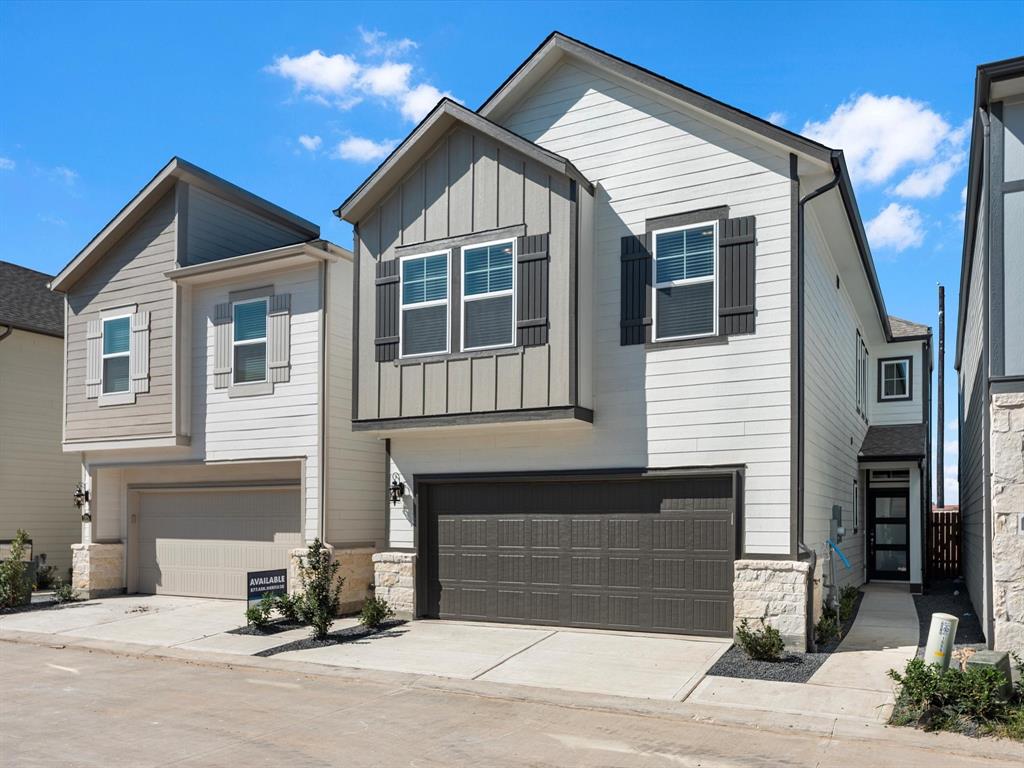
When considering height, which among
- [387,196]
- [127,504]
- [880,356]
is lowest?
[127,504]

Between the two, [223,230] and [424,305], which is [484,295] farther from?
[223,230]

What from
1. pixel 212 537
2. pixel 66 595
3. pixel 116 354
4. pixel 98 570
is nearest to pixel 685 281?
pixel 212 537

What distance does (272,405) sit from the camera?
15211 mm

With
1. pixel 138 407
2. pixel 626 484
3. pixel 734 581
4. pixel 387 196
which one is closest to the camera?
pixel 734 581

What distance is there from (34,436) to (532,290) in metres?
13.8

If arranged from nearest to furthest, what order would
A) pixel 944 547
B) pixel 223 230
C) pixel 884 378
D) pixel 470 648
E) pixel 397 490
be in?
pixel 470 648
pixel 397 490
pixel 223 230
pixel 944 547
pixel 884 378

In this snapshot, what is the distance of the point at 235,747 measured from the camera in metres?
7.37

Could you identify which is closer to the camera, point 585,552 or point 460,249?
point 585,552

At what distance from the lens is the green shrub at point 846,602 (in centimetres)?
1280

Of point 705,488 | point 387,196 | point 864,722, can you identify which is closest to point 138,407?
point 387,196

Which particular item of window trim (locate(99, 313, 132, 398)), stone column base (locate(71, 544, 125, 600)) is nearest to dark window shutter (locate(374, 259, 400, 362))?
window trim (locate(99, 313, 132, 398))

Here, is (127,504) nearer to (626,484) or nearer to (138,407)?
(138,407)

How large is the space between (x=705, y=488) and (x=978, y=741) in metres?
4.73

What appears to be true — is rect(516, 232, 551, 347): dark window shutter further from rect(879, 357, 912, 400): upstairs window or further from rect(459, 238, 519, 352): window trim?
rect(879, 357, 912, 400): upstairs window
